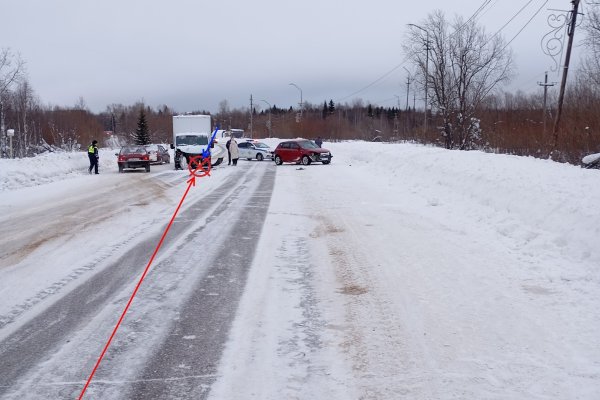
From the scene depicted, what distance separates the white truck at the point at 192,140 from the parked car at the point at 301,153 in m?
3.96

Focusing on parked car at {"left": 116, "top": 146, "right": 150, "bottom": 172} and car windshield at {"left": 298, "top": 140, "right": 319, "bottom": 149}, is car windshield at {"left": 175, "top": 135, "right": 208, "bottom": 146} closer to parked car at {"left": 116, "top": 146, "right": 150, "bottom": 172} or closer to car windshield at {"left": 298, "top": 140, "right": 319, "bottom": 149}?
parked car at {"left": 116, "top": 146, "right": 150, "bottom": 172}

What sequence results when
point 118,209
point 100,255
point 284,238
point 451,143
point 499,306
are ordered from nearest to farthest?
point 499,306 < point 100,255 < point 284,238 < point 118,209 < point 451,143

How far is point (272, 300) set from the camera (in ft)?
18.6

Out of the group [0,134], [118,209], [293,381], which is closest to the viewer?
[293,381]

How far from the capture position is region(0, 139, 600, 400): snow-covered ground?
3.85 m

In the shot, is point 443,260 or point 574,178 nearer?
point 443,260

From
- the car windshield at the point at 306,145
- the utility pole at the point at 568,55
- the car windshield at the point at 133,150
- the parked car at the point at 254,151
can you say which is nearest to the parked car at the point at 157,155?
the car windshield at the point at 133,150

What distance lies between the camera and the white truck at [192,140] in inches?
1196

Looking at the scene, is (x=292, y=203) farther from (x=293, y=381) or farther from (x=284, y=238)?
(x=293, y=381)

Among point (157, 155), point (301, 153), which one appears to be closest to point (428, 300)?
point (301, 153)

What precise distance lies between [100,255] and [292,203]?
6.91m

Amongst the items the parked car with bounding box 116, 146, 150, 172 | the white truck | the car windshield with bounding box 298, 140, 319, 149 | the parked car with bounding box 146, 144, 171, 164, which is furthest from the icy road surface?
the parked car with bounding box 146, 144, 171, 164

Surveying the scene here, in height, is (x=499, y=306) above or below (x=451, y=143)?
below

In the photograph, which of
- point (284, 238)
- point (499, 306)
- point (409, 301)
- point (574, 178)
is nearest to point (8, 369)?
point (409, 301)
